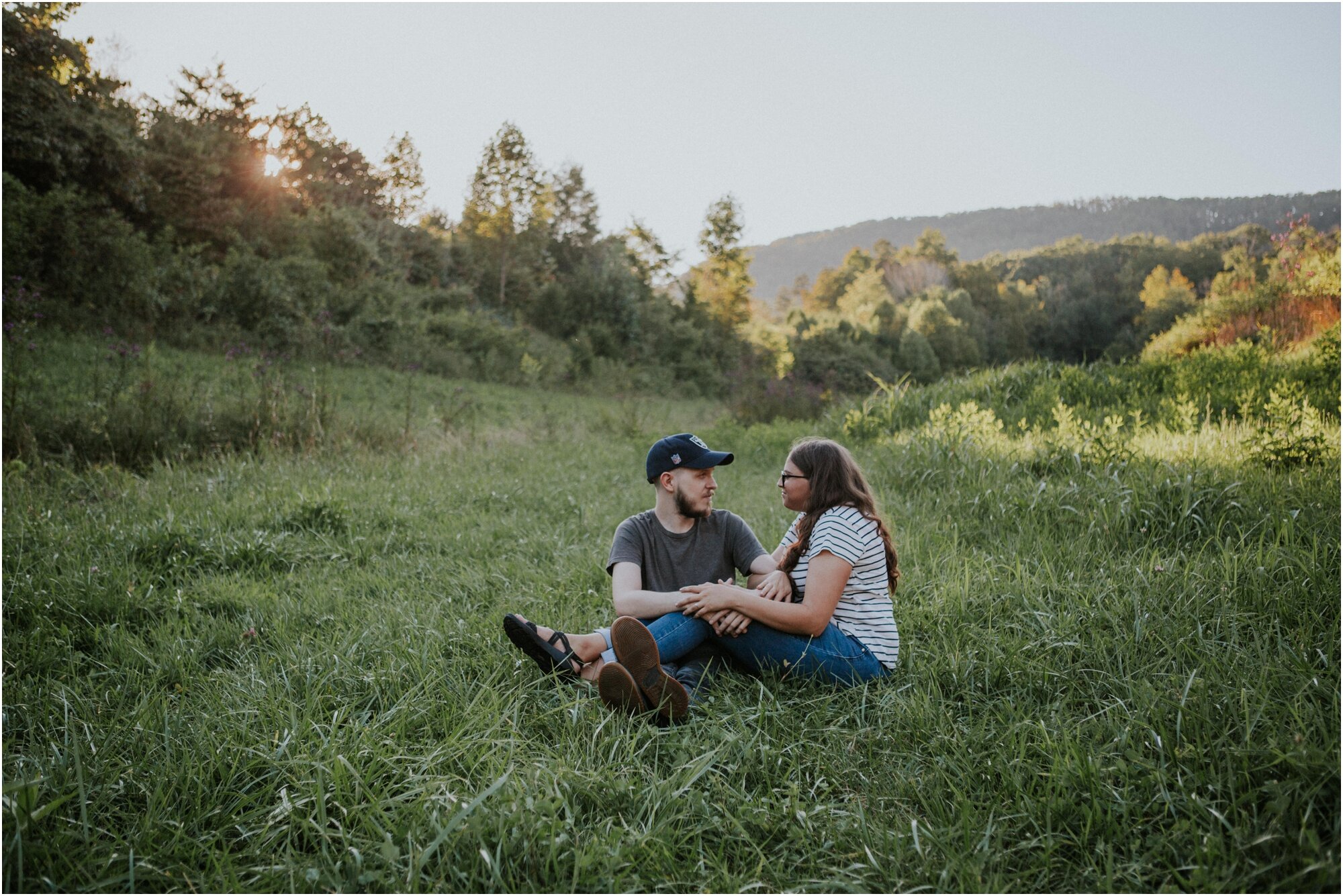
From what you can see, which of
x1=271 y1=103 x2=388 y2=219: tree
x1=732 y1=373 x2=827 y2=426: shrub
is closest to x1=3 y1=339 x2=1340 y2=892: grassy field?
x1=732 y1=373 x2=827 y2=426: shrub

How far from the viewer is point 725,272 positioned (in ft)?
110

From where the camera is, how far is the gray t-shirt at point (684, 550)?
2961 mm

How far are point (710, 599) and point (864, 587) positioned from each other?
2.02ft

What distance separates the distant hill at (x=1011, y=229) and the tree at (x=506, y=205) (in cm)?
1164

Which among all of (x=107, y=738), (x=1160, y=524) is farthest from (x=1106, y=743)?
(x=107, y=738)

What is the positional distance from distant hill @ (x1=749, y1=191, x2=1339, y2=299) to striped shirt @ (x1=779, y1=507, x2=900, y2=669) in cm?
3391

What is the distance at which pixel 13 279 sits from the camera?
9.97 meters

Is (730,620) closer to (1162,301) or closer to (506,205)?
(506,205)

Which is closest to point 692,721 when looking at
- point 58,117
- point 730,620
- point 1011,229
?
point 730,620

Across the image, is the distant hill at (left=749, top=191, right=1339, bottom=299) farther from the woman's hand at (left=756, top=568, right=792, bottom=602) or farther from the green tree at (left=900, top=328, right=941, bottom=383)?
the woman's hand at (left=756, top=568, right=792, bottom=602)

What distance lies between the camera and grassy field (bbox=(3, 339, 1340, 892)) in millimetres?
1680

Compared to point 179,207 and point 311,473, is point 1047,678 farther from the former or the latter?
point 179,207

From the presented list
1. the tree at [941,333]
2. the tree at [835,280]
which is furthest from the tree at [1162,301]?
the tree at [835,280]

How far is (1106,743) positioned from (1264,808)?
0.38m
